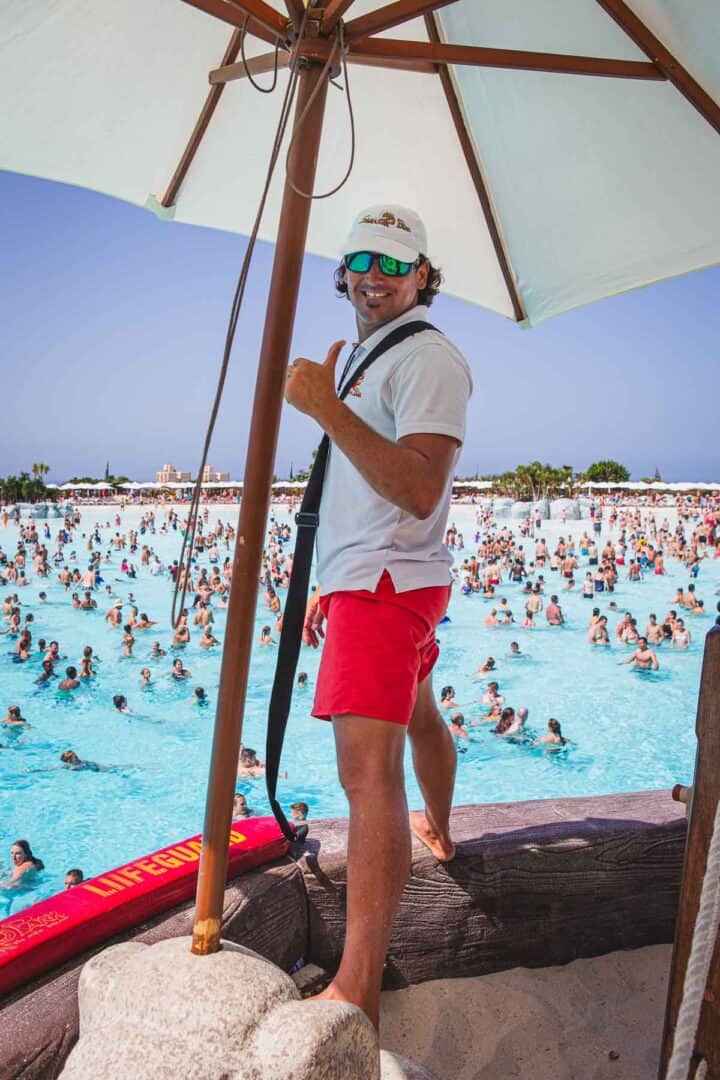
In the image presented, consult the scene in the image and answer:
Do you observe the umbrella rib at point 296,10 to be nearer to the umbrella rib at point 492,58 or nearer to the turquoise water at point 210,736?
the umbrella rib at point 492,58

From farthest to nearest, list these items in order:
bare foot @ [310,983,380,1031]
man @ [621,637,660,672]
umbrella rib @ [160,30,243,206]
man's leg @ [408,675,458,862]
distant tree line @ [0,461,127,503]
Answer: distant tree line @ [0,461,127,503]
man @ [621,637,660,672]
umbrella rib @ [160,30,243,206]
man's leg @ [408,675,458,862]
bare foot @ [310,983,380,1031]

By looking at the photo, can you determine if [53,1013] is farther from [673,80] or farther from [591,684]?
[591,684]

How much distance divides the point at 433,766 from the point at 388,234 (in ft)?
4.48

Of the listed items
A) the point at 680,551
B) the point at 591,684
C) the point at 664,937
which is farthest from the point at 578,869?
the point at 680,551

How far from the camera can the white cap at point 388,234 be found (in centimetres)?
193

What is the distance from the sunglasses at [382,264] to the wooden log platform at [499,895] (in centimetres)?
154

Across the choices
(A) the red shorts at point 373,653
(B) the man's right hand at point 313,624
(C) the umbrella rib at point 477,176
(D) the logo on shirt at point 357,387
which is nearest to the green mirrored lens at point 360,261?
(D) the logo on shirt at point 357,387

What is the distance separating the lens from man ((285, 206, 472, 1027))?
1.66m

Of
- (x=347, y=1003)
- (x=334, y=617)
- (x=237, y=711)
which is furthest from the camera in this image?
(x=334, y=617)

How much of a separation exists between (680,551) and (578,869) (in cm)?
2953

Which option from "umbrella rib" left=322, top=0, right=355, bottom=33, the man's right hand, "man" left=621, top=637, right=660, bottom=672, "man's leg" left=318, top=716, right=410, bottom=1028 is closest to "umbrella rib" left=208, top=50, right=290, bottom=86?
"umbrella rib" left=322, top=0, right=355, bottom=33

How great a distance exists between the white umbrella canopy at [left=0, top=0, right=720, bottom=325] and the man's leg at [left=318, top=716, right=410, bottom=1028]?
163 cm

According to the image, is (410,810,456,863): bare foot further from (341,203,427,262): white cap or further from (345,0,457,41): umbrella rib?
(345,0,457,41): umbrella rib

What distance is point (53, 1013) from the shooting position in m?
1.56
